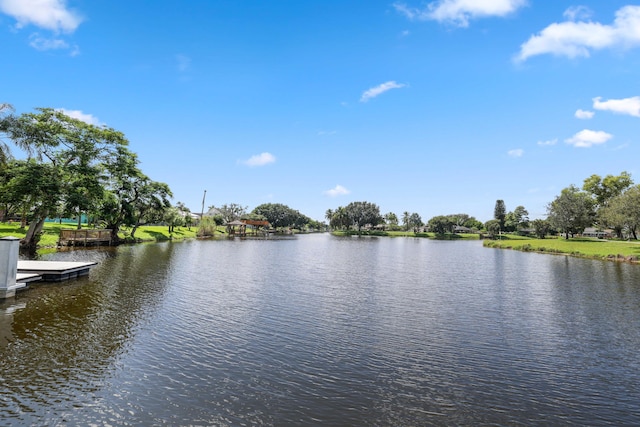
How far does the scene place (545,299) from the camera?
19.7 metres

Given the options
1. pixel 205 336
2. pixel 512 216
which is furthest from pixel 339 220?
pixel 205 336

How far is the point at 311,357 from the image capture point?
1034cm

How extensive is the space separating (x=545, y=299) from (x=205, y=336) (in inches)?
718

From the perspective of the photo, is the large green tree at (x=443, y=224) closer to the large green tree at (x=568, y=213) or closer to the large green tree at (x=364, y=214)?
the large green tree at (x=364, y=214)

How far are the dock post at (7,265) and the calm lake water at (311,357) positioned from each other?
84 centimetres

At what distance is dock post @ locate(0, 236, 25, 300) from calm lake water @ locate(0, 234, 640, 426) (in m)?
0.84

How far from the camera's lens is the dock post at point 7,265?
15375 mm

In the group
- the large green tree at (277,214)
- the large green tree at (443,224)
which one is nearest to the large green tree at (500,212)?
the large green tree at (443,224)

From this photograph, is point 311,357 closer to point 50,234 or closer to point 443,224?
point 50,234

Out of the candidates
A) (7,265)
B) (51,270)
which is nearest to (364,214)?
(51,270)

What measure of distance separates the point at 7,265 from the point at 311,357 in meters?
14.8

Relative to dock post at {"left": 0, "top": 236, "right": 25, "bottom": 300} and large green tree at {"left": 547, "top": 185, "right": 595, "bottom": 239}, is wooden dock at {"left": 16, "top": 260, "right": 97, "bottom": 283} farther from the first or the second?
large green tree at {"left": 547, "top": 185, "right": 595, "bottom": 239}

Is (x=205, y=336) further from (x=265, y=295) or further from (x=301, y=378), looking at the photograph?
(x=265, y=295)

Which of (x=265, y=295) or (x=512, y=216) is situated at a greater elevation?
(x=512, y=216)
